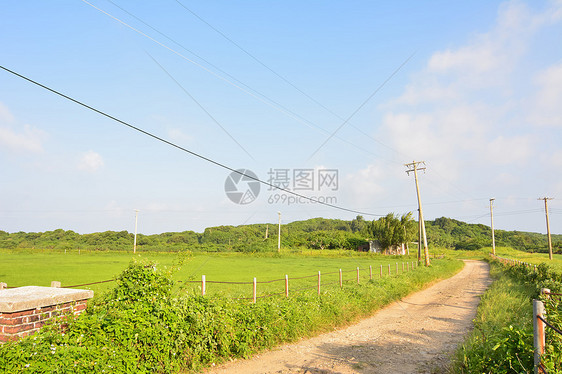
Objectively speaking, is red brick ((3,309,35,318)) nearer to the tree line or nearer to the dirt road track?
the dirt road track

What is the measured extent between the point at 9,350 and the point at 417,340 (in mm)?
8936

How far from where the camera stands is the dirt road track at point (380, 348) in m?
7.14

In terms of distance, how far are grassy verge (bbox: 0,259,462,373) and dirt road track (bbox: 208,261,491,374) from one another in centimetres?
48

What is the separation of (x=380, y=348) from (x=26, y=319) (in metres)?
7.33

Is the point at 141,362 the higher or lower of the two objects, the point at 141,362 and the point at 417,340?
the higher

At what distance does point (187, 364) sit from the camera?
21.8ft

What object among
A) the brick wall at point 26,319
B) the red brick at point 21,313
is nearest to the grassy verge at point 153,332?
the brick wall at point 26,319

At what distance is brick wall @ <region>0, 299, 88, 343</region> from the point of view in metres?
4.60

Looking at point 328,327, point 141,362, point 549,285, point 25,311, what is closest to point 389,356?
point 328,327

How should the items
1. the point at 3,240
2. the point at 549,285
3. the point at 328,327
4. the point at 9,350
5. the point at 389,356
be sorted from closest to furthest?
the point at 9,350, the point at 389,356, the point at 328,327, the point at 549,285, the point at 3,240

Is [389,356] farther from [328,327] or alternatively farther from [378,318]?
[378,318]

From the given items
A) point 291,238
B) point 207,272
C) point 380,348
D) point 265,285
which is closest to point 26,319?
point 380,348

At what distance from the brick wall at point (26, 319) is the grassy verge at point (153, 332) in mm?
156

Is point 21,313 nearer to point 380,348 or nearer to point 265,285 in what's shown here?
point 380,348
